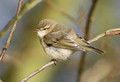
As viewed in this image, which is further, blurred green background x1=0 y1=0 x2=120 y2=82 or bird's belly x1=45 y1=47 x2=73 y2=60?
blurred green background x1=0 y1=0 x2=120 y2=82

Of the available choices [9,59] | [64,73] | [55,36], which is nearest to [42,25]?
[55,36]

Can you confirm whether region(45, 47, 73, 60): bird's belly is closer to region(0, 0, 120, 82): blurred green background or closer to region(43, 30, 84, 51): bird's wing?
region(43, 30, 84, 51): bird's wing

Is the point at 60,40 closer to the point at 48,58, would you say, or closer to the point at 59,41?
the point at 59,41

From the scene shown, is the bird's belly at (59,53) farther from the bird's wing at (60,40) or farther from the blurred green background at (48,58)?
the blurred green background at (48,58)

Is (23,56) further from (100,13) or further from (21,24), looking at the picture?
(100,13)

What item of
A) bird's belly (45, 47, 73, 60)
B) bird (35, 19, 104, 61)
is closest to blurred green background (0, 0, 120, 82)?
bird (35, 19, 104, 61)

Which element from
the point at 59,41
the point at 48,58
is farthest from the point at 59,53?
the point at 48,58

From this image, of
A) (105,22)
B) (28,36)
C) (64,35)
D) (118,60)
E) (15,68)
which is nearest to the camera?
(64,35)
